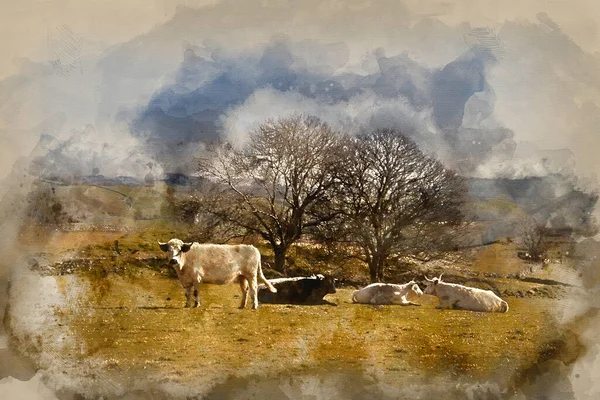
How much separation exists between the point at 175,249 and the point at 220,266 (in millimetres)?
358

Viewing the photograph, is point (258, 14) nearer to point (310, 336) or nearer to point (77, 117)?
point (77, 117)

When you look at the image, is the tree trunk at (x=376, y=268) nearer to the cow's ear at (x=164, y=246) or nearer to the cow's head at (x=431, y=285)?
the cow's head at (x=431, y=285)

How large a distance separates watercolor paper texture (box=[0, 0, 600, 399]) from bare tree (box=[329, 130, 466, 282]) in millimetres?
130

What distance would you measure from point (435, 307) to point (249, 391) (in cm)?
152

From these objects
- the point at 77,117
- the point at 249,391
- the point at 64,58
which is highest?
the point at 64,58

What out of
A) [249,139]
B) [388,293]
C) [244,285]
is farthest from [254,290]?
[249,139]

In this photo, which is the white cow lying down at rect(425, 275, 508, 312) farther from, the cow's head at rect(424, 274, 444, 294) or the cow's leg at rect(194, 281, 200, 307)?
the cow's leg at rect(194, 281, 200, 307)

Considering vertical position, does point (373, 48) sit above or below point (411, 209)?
above

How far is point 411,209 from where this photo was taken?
200 inches

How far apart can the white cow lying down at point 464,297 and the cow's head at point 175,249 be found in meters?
1.84

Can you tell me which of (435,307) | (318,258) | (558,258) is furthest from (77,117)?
(558,258)

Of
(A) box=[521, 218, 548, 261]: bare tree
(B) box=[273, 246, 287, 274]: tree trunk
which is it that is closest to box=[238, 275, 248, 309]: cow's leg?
(B) box=[273, 246, 287, 274]: tree trunk

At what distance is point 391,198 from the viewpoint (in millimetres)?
5070

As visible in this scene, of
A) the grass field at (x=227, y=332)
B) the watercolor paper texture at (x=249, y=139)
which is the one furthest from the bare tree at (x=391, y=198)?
the grass field at (x=227, y=332)
